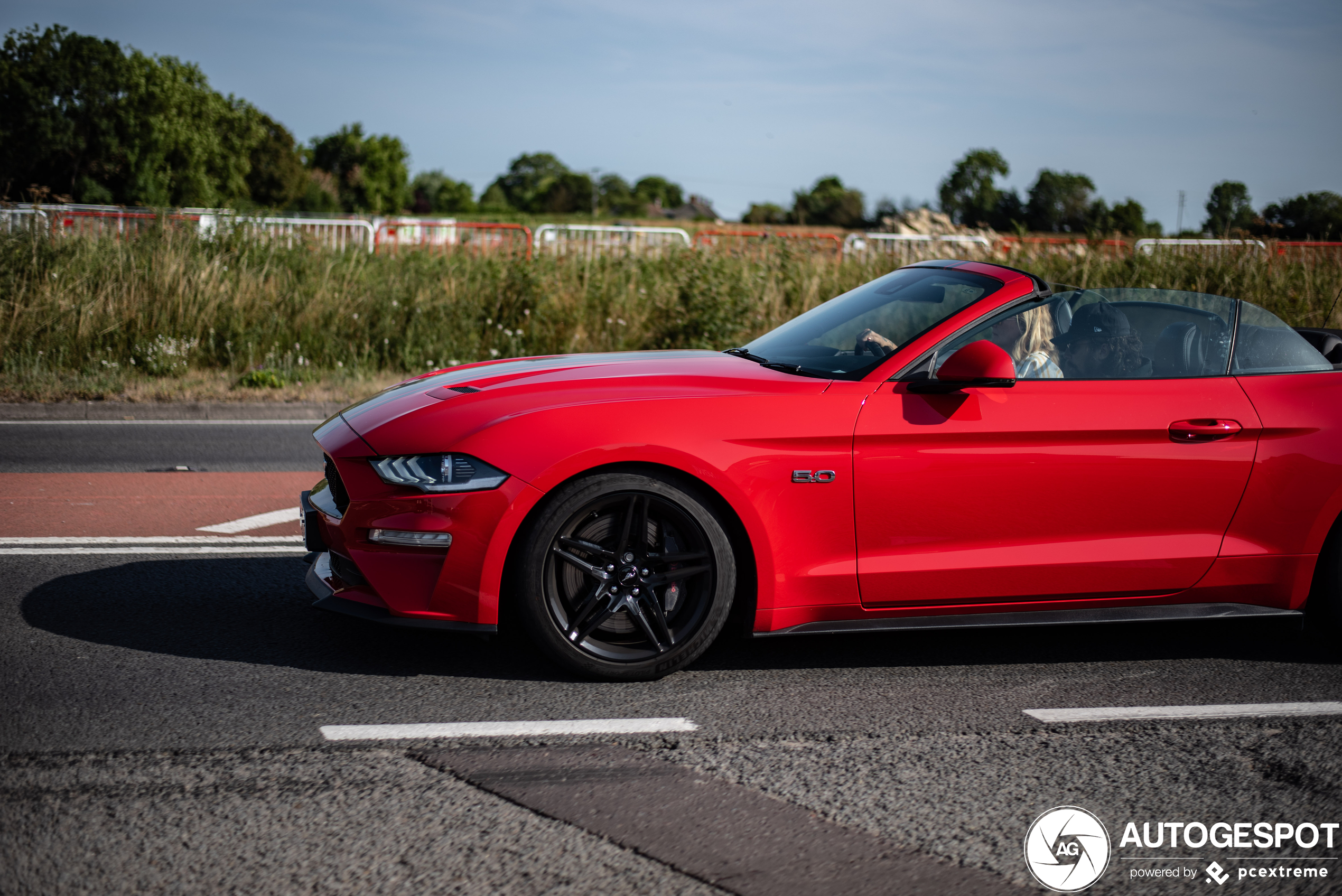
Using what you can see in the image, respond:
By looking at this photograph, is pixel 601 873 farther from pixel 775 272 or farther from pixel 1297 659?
pixel 775 272

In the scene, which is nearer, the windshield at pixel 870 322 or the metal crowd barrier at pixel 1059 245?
the windshield at pixel 870 322

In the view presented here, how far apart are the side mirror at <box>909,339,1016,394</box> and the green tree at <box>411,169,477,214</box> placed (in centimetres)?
14791

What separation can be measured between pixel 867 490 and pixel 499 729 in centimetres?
147

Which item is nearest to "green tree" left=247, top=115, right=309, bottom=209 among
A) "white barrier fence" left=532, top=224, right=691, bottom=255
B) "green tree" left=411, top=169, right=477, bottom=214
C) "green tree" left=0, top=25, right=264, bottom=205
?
"green tree" left=0, top=25, right=264, bottom=205

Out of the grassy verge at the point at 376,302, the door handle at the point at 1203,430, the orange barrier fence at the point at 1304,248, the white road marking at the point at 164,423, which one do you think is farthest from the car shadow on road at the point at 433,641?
the orange barrier fence at the point at 1304,248

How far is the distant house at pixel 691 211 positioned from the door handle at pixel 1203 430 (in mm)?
84608

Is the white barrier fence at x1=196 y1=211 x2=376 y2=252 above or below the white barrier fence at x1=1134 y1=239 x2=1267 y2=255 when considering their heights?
below

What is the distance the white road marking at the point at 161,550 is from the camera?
5.30m

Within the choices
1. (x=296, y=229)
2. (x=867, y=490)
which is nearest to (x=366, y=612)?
(x=867, y=490)

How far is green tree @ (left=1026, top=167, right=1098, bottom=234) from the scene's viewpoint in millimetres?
14156

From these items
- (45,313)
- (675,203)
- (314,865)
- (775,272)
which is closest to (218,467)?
(45,313)

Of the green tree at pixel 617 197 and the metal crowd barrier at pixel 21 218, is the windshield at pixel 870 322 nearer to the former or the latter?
the metal crowd barrier at pixel 21 218

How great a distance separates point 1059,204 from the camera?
49.5 feet

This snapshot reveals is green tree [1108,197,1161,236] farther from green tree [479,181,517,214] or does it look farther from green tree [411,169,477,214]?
green tree [411,169,477,214]
